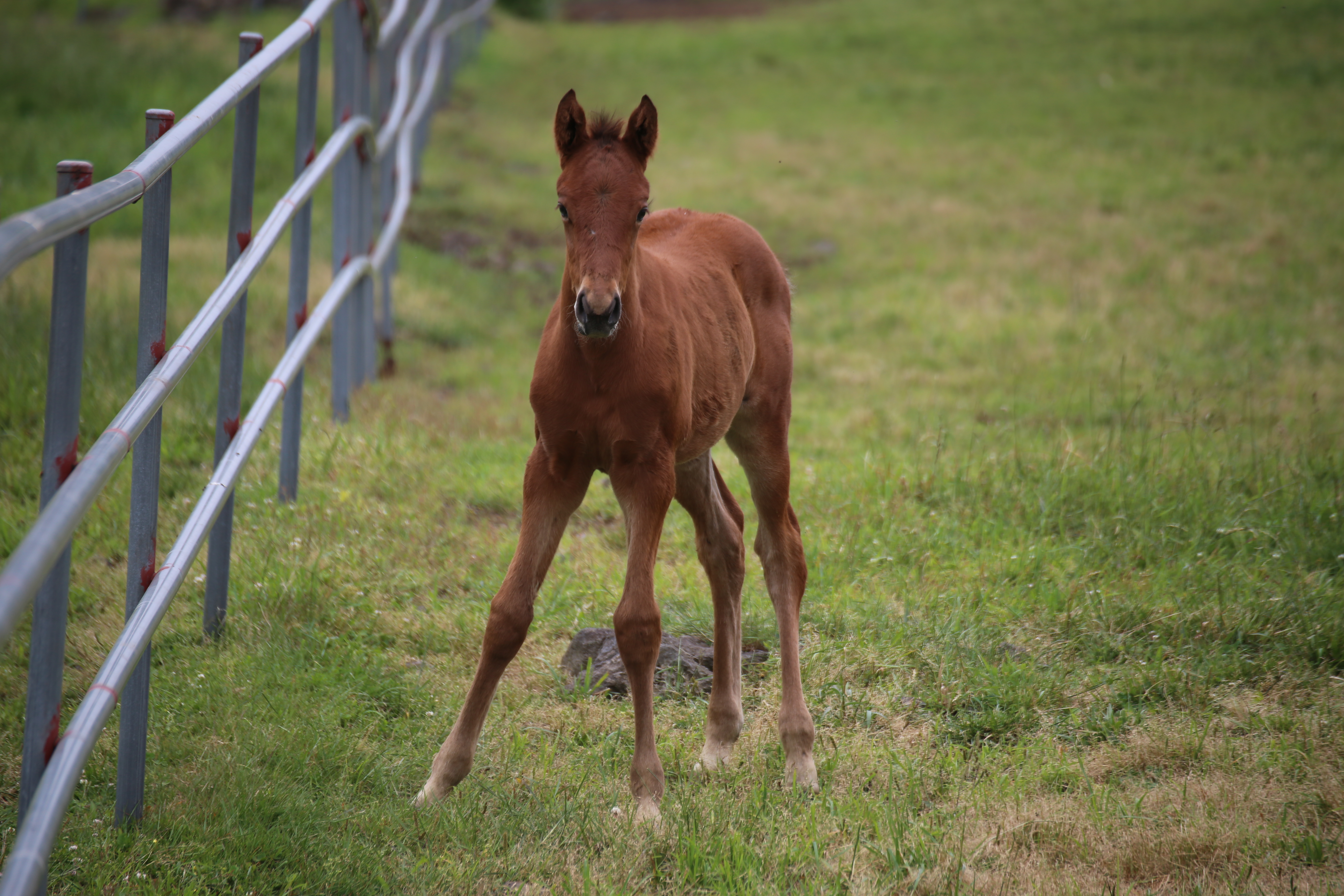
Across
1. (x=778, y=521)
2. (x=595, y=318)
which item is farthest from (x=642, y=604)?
(x=778, y=521)

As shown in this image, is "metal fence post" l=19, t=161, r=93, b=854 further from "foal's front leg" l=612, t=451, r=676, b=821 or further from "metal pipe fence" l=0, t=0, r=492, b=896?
"foal's front leg" l=612, t=451, r=676, b=821

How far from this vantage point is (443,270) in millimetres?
9625

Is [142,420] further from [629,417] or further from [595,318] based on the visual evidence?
[629,417]

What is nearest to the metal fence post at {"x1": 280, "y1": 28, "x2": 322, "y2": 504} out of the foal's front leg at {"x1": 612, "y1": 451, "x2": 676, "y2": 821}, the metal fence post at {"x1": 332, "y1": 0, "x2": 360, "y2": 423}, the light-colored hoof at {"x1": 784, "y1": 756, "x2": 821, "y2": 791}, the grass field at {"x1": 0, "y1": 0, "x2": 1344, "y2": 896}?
the grass field at {"x1": 0, "y1": 0, "x2": 1344, "y2": 896}

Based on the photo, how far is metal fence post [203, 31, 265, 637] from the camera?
12.4ft

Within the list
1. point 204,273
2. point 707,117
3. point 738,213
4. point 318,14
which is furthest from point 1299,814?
point 707,117

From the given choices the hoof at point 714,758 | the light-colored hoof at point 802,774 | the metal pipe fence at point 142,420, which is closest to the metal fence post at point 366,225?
the metal pipe fence at point 142,420

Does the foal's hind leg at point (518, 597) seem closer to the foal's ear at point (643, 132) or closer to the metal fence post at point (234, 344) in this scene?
the foal's ear at point (643, 132)

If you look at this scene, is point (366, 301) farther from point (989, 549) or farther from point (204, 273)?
point (989, 549)

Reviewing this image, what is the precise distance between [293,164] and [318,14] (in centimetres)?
619

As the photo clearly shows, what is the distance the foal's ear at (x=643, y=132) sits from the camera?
10.5ft

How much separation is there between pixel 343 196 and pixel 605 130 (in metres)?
3.44

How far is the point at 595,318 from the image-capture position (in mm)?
2863

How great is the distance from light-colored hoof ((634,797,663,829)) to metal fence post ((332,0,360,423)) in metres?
3.60
